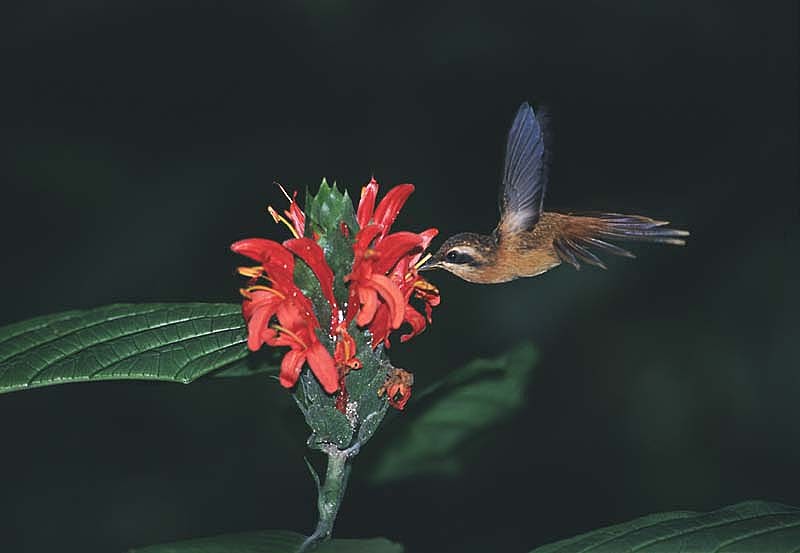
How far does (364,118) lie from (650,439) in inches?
72.1

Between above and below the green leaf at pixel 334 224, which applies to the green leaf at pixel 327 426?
below

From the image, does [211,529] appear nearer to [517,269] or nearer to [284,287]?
[517,269]

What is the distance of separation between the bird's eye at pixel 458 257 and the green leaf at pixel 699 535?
0.68m

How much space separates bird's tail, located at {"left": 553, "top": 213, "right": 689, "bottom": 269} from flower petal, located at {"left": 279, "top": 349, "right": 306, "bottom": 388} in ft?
2.07

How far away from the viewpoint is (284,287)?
5.97 feet

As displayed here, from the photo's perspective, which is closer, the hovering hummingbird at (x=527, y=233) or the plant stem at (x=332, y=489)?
the plant stem at (x=332, y=489)

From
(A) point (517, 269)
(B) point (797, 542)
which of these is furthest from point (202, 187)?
(B) point (797, 542)

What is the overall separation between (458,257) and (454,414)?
0.58m

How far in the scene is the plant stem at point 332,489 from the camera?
1.87m

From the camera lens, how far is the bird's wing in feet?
7.29

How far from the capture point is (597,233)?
2.26 meters

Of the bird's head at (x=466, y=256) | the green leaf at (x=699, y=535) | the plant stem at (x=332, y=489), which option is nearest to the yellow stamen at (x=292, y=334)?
the plant stem at (x=332, y=489)

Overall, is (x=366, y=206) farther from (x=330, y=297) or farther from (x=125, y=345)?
(x=125, y=345)

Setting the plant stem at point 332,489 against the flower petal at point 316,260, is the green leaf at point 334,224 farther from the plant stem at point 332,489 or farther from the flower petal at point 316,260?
the plant stem at point 332,489
